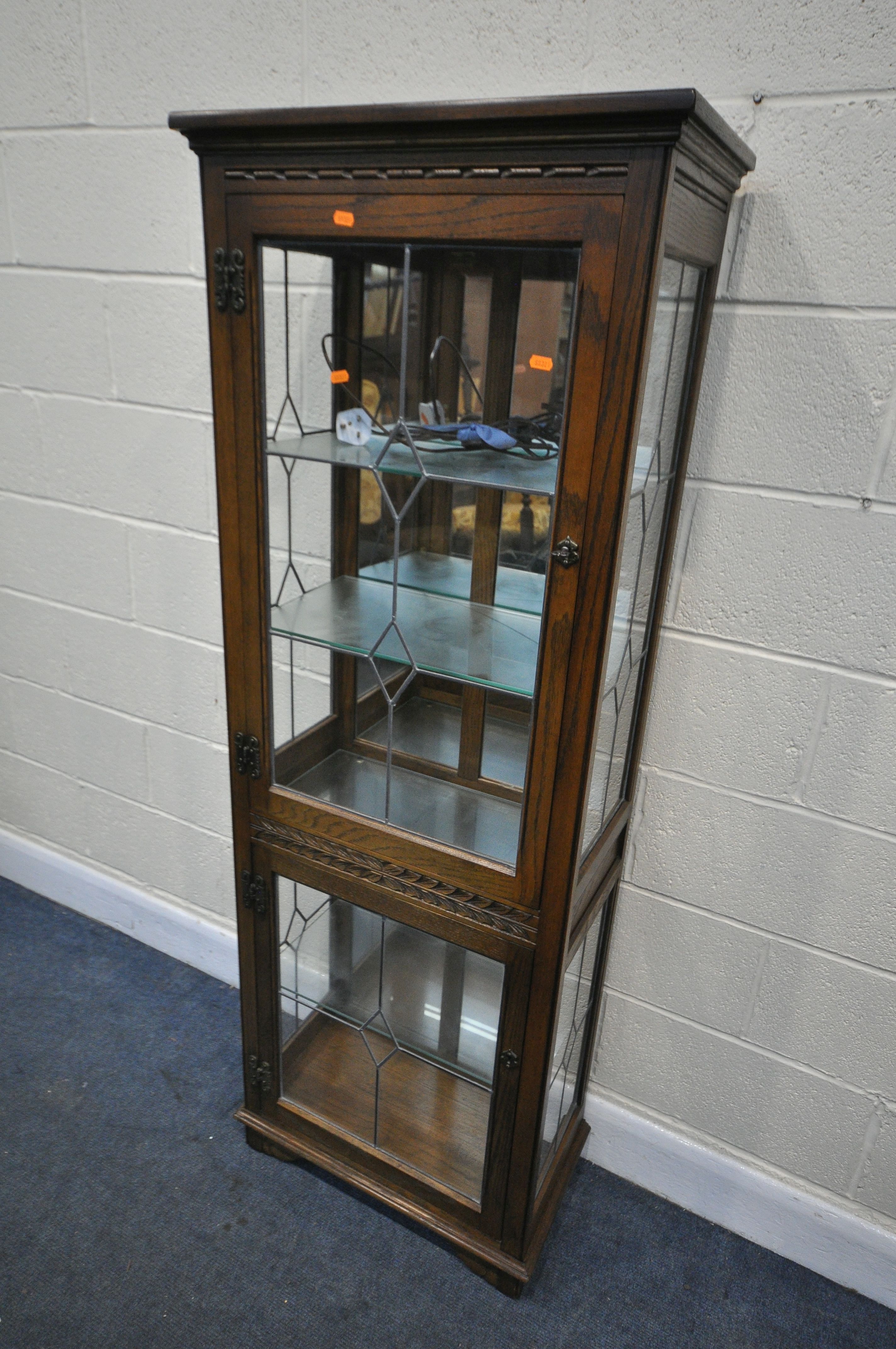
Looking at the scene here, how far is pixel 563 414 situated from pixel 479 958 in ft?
2.75

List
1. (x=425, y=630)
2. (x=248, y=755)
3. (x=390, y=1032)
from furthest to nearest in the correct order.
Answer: (x=390, y=1032)
(x=248, y=755)
(x=425, y=630)

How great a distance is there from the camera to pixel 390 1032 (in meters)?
1.50

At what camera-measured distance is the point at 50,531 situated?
1.93 m

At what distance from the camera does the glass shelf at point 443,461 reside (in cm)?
105

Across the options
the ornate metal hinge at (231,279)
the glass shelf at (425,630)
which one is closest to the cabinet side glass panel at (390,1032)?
the glass shelf at (425,630)

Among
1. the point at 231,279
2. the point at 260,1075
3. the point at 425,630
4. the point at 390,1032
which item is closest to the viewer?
the point at 231,279

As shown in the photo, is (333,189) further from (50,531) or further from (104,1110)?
(104,1110)

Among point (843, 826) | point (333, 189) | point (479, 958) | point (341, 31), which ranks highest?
point (341, 31)

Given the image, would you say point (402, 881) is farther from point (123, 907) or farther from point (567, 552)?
point (123, 907)

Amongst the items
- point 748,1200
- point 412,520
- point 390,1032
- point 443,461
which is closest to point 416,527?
point 412,520

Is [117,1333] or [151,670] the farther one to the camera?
[151,670]

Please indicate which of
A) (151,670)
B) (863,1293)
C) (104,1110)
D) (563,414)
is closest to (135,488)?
(151,670)

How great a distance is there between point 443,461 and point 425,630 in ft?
0.79

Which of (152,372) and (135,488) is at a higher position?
(152,372)
